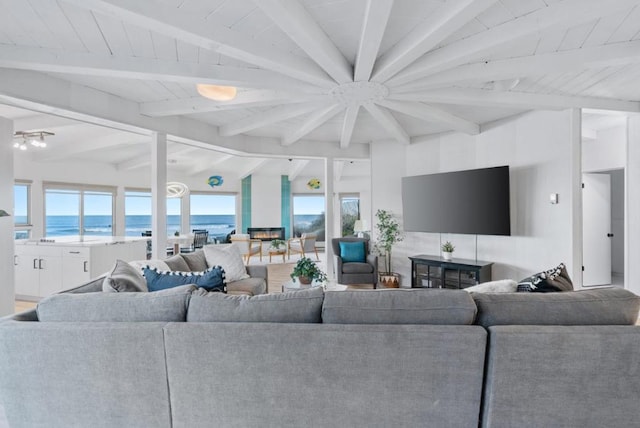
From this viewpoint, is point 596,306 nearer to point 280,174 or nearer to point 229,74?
point 229,74

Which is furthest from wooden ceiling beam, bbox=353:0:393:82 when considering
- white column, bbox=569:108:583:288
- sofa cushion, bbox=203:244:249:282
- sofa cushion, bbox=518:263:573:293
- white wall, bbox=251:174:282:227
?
white wall, bbox=251:174:282:227

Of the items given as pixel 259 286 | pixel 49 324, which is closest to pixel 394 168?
pixel 259 286

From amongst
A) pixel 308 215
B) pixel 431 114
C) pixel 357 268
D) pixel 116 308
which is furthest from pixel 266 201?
pixel 116 308

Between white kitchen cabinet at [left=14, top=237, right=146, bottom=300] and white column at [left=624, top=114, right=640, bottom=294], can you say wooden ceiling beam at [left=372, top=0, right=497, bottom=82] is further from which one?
white kitchen cabinet at [left=14, top=237, right=146, bottom=300]

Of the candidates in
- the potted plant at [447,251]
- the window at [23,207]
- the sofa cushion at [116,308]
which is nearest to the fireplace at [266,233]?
the window at [23,207]

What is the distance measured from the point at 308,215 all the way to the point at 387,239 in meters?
5.40

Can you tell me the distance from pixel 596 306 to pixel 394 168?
462 cm

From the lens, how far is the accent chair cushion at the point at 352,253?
18.3 feet

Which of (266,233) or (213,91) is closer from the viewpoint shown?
(213,91)

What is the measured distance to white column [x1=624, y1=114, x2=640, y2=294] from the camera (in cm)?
397

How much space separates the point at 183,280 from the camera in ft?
7.86

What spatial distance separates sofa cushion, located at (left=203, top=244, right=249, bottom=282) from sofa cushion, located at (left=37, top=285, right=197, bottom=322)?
2189 millimetres

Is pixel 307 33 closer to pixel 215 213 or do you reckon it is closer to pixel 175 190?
pixel 175 190

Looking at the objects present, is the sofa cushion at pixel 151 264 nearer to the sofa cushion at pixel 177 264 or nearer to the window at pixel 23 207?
the sofa cushion at pixel 177 264
